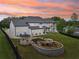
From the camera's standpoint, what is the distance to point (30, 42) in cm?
405

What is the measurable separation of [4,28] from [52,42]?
1236 mm

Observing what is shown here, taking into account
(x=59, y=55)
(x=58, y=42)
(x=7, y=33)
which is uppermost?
(x=7, y=33)

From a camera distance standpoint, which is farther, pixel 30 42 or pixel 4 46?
pixel 4 46

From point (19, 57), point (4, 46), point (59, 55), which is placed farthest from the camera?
point (4, 46)

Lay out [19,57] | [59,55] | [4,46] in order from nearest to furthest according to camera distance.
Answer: [19,57]
[59,55]
[4,46]

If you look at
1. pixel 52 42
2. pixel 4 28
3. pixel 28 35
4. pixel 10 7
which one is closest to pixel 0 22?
pixel 4 28

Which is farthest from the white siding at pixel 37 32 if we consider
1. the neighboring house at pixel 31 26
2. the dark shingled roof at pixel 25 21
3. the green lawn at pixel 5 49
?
the green lawn at pixel 5 49

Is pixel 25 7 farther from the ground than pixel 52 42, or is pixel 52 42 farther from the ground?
pixel 25 7

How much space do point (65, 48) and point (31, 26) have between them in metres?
1.03

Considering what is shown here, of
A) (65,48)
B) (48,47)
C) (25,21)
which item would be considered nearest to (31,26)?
(25,21)

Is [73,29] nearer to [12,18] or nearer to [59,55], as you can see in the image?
[59,55]

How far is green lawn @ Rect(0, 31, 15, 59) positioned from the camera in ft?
13.8

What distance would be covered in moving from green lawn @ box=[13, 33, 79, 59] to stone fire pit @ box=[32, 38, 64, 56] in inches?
3.7

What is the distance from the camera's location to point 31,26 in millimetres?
3900
